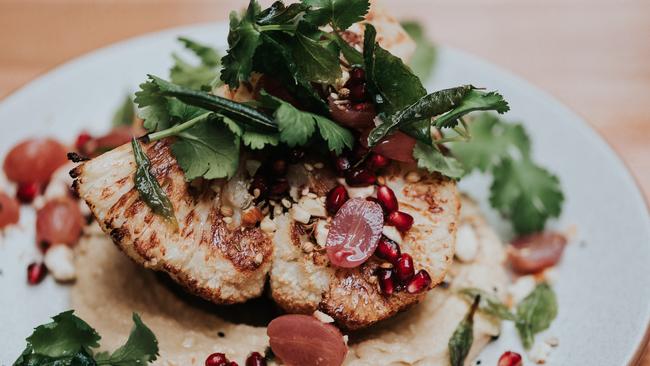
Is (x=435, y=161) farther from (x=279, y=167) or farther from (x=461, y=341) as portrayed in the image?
(x=461, y=341)

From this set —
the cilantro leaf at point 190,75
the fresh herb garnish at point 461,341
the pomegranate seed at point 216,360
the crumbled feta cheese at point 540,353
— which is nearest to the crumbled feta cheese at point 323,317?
the pomegranate seed at point 216,360

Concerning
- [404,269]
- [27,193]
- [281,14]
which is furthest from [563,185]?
[27,193]

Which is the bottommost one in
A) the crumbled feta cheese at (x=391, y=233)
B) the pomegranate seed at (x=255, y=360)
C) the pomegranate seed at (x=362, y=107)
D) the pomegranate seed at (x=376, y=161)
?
the pomegranate seed at (x=255, y=360)

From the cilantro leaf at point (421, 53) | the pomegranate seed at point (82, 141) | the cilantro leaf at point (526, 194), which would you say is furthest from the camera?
the cilantro leaf at point (421, 53)

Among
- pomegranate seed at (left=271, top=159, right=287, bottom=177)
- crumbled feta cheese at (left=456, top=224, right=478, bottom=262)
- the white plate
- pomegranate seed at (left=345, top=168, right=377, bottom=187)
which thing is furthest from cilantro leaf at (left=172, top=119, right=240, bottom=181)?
crumbled feta cheese at (left=456, top=224, right=478, bottom=262)

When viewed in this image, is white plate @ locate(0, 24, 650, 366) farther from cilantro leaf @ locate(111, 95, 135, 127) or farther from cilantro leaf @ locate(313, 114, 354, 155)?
cilantro leaf @ locate(313, 114, 354, 155)

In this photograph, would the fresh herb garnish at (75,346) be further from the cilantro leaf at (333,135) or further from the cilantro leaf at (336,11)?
the cilantro leaf at (336,11)

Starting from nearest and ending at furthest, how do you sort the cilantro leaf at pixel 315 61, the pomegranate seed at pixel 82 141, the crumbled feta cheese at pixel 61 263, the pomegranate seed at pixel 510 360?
the cilantro leaf at pixel 315 61 < the pomegranate seed at pixel 510 360 < the crumbled feta cheese at pixel 61 263 < the pomegranate seed at pixel 82 141
